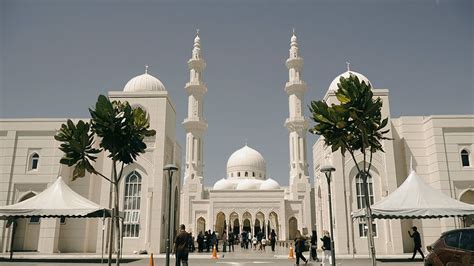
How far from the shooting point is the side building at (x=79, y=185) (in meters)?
24.6

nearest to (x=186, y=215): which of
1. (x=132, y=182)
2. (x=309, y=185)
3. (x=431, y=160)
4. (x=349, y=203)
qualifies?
(x=309, y=185)

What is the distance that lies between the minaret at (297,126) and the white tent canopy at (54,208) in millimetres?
26673

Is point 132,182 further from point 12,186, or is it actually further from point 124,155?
Answer: point 124,155

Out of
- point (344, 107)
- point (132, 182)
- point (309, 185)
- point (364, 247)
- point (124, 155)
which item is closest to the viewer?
point (344, 107)

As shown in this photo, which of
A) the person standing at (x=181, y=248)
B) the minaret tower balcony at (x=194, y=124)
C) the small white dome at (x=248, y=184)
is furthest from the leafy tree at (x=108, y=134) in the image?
the small white dome at (x=248, y=184)

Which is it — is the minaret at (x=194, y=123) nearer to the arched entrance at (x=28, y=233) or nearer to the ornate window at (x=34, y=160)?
the ornate window at (x=34, y=160)

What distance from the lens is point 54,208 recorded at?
17969 millimetres

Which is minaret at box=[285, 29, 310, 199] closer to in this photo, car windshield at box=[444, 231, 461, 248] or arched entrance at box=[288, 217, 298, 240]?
arched entrance at box=[288, 217, 298, 240]

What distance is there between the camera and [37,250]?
24500mm

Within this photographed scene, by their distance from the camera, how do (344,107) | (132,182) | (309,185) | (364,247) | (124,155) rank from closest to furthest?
(344,107) < (124,155) < (364,247) < (132,182) < (309,185)

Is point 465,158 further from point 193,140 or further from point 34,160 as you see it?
point 34,160

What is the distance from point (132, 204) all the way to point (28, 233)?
6.83m

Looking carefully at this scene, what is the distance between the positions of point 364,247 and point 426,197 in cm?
778

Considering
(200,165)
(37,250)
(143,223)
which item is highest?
(200,165)
